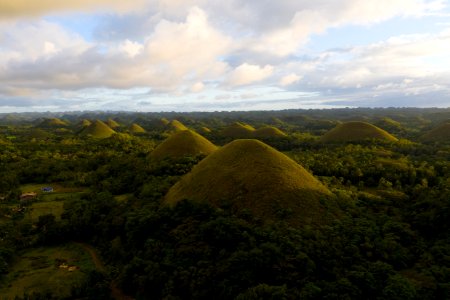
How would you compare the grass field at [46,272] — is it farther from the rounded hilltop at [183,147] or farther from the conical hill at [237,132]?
the conical hill at [237,132]

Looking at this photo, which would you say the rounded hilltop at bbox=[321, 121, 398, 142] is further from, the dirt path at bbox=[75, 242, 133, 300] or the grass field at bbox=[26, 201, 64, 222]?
the dirt path at bbox=[75, 242, 133, 300]

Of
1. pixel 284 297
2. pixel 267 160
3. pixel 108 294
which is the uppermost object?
pixel 267 160

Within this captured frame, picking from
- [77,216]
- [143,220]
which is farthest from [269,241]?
[77,216]

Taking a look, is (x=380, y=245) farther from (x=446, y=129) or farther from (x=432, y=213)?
(x=446, y=129)

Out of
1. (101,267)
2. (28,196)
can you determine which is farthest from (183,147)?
(101,267)

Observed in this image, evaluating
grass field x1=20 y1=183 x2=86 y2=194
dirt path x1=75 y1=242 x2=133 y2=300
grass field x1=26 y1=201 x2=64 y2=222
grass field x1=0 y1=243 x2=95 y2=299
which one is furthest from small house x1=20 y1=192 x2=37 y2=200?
dirt path x1=75 y1=242 x2=133 y2=300

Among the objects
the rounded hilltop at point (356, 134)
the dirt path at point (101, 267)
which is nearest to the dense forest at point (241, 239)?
the dirt path at point (101, 267)
